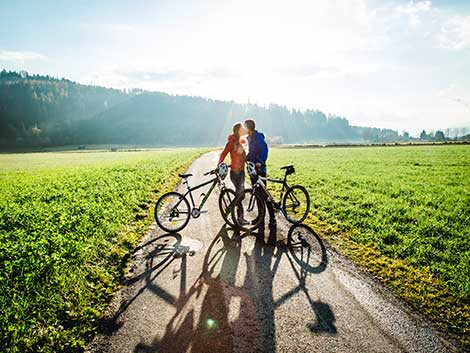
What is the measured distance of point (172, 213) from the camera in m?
8.14

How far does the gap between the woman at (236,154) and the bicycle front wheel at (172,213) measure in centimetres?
176

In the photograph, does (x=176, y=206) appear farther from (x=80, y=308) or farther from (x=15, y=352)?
(x=15, y=352)

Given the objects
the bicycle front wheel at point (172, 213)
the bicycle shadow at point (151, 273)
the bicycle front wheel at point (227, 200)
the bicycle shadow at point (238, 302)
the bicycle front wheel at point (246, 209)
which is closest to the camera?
the bicycle shadow at point (238, 302)

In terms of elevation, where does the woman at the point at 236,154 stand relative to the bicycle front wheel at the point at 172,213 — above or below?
above

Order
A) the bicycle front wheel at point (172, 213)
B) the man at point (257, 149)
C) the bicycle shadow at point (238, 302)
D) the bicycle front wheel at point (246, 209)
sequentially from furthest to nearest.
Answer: the man at point (257, 149) → the bicycle front wheel at point (172, 213) → the bicycle front wheel at point (246, 209) → the bicycle shadow at point (238, 302)

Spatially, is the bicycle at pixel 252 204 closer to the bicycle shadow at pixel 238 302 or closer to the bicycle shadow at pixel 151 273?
the bicycle shadow at pixel 238 302

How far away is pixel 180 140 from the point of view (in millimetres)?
192375

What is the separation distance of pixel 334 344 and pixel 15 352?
166 inches

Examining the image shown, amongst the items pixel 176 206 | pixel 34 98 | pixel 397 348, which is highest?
pixel 34 98

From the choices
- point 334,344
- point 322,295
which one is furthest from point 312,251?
point 334,344

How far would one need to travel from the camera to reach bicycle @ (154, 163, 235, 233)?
26.6ft

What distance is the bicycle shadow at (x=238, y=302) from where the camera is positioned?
3.74m

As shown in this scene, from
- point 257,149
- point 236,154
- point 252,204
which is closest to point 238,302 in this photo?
point 252,204

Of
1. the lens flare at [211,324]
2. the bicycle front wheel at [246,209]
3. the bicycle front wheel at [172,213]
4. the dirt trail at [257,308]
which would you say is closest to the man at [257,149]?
the bicycle front wheel at [246,209]
